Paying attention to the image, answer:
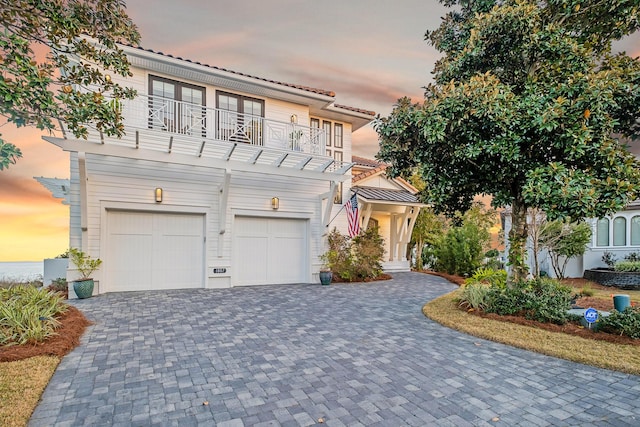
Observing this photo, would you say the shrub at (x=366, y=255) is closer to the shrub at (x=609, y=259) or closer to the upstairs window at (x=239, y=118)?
the upstairs window at (x=239, y=118)

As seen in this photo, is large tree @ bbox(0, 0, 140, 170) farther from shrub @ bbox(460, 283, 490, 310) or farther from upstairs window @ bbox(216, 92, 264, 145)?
shrub @ bbox(460, 283, 490, 310)

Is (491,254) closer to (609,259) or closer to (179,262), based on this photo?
(609,259)

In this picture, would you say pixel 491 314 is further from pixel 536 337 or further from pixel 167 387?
pixel 167 387

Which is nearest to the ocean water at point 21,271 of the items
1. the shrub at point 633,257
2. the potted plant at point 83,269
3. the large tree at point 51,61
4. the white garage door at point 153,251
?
the potted plant at point 83,269

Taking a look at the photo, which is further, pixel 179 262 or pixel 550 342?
pixel 179 262

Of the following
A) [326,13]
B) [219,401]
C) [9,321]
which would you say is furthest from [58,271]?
[326,13]

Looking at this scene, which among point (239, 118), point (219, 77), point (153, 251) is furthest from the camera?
point (239, 118)

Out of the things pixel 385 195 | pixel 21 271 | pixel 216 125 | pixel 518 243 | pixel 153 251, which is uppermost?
pixel 216 125

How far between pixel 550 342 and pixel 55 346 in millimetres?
7464

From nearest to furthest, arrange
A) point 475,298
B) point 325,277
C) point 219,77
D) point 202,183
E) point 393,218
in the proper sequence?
point 475,298, point 219,77, point 202,183, point 325,277, point 393,218

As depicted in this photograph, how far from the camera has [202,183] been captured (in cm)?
1066

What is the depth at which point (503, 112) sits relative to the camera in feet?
19.8

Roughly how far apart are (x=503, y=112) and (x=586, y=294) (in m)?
7.55

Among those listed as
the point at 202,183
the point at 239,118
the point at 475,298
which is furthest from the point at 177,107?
the point at 475,298
